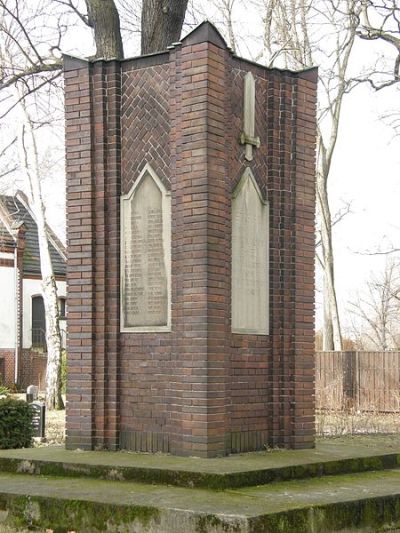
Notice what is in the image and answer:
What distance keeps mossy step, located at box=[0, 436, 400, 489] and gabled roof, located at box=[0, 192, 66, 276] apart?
29988mm

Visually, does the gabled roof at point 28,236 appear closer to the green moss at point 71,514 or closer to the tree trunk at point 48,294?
the tree trunk at point 48,294

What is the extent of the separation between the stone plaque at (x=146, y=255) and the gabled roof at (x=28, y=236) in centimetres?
2943

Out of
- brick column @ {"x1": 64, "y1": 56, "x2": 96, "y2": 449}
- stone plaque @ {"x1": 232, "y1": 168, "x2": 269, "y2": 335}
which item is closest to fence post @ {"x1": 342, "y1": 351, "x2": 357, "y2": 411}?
stone plaque @ {"x1": 232, "y1": 168, "x2": 269, "y2": 335}

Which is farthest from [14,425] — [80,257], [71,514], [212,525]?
[212,525]

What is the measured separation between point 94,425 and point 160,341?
4.21 ft

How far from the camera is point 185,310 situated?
398 inches

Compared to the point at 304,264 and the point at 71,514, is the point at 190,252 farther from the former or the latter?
the point at 71,514

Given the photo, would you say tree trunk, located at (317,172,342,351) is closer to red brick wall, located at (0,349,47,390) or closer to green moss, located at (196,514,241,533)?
red brick wall, located at (0,349,47,390)

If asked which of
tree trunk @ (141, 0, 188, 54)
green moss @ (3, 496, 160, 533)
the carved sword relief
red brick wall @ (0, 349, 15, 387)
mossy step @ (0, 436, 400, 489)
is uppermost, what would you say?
tree trunk @ (141, 0, 188, 54)

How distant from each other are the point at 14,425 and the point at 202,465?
700 centimetres

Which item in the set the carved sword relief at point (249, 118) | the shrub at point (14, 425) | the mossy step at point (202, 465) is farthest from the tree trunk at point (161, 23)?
the shrub at point (14, 425)

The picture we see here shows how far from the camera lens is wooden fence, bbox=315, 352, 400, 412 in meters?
27.1

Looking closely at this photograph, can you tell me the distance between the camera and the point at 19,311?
41.2 m

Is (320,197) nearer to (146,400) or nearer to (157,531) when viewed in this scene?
(146,400)
